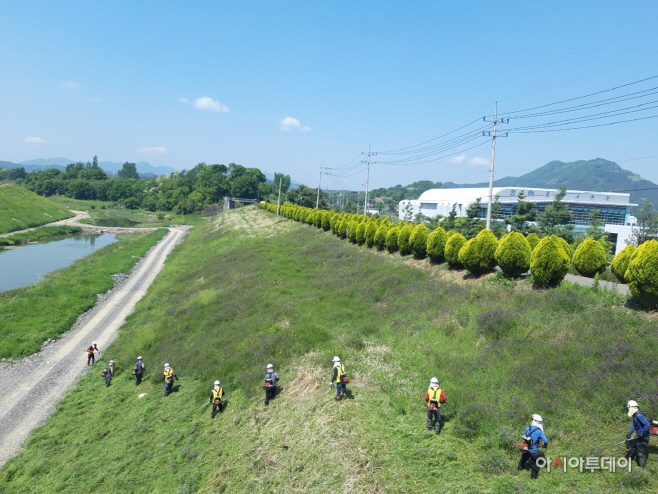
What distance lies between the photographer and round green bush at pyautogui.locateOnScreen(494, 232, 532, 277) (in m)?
18.6

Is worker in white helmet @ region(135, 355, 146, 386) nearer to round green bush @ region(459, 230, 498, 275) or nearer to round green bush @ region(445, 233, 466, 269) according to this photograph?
round green bush @ region(459, 230, 498, 275)

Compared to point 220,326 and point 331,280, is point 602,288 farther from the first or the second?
point 220,326

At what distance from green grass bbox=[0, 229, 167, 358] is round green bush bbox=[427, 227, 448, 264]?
24632mm

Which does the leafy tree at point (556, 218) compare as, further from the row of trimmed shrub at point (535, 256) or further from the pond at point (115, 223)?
the pond at point (115, 223)

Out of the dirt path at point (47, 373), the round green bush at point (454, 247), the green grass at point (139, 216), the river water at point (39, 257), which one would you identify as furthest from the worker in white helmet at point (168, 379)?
the green grass at point (139, 216)

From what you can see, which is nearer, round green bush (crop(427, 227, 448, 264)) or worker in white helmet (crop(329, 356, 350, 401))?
worker in white helmet (crop(329, 356, 350, 401))

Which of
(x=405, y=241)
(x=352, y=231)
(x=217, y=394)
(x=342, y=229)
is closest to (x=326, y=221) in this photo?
(x=342, y=229)

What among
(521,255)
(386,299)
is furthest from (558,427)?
(386,299)

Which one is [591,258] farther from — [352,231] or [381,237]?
[352,231]

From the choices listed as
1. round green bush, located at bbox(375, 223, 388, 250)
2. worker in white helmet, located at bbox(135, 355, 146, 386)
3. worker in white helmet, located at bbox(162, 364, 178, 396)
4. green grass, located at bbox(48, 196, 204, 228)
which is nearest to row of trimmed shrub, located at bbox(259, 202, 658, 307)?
round green bush, located at bbox(375, 223, 388, 250)

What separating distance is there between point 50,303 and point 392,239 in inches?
1082

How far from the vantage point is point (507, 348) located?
43.8ft

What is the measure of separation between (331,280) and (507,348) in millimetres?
14519

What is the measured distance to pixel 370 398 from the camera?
1259 cm
